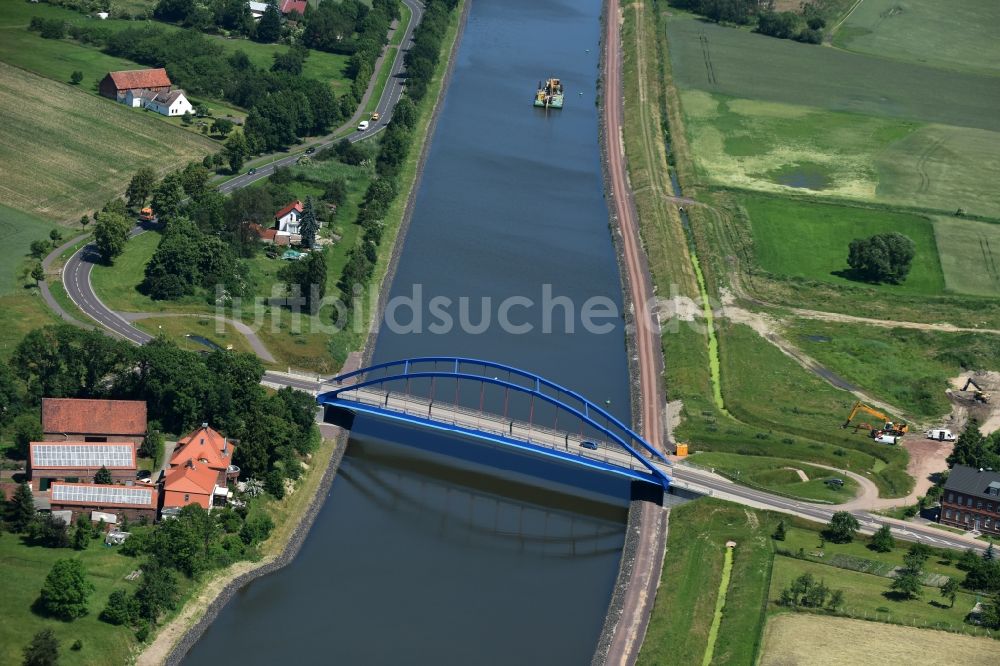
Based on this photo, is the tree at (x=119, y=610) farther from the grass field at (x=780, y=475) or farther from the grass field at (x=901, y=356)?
the grass field at (x=901, y=356)

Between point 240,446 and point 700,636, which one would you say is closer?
point 700,636

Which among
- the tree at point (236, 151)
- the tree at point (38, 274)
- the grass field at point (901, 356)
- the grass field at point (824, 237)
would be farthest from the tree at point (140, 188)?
the grass field at point (901, 356)

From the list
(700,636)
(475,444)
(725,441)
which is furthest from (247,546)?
(725,441)

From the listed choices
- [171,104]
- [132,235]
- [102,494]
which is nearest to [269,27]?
[171,104]

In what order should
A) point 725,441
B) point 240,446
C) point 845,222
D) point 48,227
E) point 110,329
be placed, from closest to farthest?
point 240,446
point 725,441
point 110,329
point 48,227
point 845,222

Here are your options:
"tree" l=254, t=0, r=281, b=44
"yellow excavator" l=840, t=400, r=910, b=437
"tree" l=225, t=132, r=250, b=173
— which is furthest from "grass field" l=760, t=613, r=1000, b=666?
"tree" l=254, t=0, r=281, b=44

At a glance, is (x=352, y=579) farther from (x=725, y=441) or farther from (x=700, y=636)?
(x=725, y=441)

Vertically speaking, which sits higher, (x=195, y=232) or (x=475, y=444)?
(x=195, y=232)
